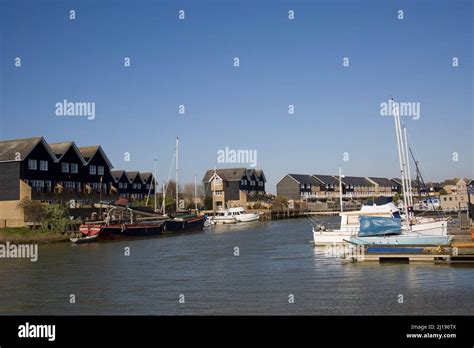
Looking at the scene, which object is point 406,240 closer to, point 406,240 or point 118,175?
point 406,240

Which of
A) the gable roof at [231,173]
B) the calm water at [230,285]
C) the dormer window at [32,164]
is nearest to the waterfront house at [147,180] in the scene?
the gable roof at [231,173]

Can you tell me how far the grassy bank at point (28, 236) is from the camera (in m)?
55.2

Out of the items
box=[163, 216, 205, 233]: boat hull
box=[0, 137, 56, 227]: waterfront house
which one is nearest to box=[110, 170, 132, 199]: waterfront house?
box=[163, 216, 205, 233]: boat hull

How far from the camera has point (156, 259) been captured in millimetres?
40219

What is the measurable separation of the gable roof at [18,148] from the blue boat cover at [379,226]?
42432 mm

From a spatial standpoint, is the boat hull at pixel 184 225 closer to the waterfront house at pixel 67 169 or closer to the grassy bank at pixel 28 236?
the waterfront house at pixel 67 169

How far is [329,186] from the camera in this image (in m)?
149

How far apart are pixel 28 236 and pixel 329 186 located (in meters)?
104

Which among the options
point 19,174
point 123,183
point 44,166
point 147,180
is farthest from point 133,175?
point 19,174

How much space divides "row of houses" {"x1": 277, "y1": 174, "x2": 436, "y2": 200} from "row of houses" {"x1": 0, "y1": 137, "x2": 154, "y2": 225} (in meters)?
64.3
